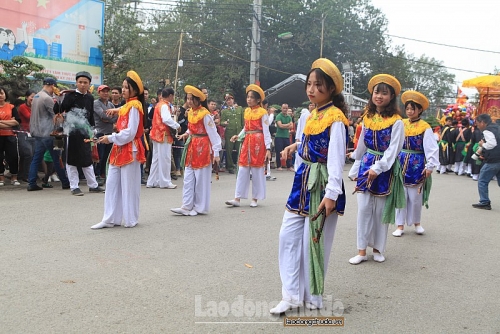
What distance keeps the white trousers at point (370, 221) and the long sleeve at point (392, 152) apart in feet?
1.16

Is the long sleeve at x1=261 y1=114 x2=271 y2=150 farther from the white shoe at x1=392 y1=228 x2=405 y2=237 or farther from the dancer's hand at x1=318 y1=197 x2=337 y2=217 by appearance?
the dancer's hand at x1=318 y1=197 x2=337 y2=217

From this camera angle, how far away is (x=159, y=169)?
10.3 m

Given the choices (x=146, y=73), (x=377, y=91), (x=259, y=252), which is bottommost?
(x=259, y=252)

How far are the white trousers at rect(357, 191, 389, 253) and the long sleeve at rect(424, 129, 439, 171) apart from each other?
5.15ft

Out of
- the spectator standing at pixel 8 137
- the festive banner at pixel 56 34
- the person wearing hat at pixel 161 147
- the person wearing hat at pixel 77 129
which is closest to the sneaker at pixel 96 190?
the person wearing hat at pixel 77 129

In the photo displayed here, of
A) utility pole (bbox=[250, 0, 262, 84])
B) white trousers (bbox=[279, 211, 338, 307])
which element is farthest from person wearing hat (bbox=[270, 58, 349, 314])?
utility pole (bbox=[250, 0, 262, 84])

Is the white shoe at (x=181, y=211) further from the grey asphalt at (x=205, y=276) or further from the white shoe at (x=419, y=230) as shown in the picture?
the white shoe at (x=419, y=230)

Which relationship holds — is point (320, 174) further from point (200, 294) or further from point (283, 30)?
point (283, 30)

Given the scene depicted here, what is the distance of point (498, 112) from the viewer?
21719mm

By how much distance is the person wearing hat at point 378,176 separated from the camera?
17.3 ft

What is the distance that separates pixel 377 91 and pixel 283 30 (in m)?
29.2

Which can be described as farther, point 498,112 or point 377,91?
point 498,112

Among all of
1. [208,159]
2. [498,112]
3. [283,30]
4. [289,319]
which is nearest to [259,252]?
[289,319]

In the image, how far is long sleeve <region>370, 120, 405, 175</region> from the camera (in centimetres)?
514
